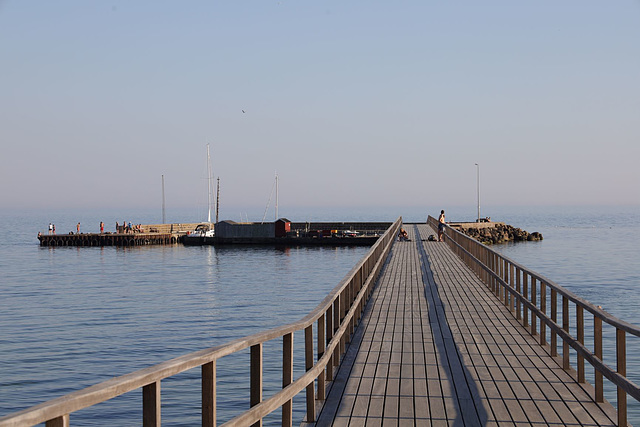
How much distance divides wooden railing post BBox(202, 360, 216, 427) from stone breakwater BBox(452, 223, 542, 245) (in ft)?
229

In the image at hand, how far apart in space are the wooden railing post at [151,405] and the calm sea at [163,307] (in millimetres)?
11980

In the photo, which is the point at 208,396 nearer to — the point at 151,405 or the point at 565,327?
the point at 151,405

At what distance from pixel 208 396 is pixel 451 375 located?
5.07 metres

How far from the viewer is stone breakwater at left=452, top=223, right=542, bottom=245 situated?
78.1 m

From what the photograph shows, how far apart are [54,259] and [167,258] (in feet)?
36.4

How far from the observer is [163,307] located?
1351 inches

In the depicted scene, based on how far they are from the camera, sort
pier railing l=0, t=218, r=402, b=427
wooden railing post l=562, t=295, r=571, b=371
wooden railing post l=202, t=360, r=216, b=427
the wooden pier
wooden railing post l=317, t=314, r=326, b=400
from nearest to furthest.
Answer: pier railing l=0, t=218, r=402, b=427
wooden railing post l=202, t=360, r=216, b=427
wooden railing post l=317, t=314, r=326, b=400
wooden railing post l=562, t=295, r=571, b=371
the wooden pier

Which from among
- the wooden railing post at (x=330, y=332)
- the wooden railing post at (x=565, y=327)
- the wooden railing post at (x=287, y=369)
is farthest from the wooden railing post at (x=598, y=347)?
the wooden railing post at (x=287, y=369)

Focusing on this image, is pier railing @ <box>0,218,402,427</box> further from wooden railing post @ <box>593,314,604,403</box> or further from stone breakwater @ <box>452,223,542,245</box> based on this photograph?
stone breakwater @ <box>452,223,542,245</box>

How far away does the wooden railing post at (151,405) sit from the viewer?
3232mm

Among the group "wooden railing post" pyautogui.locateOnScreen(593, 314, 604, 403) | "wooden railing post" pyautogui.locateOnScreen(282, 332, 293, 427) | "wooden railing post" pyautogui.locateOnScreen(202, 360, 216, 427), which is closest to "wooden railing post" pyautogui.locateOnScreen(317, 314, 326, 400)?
"wooden railing post" pyautogui.locateOnScreen(282, 332, 293, 427)

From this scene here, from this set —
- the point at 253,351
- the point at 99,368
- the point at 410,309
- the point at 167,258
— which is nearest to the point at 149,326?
the point at 99,368

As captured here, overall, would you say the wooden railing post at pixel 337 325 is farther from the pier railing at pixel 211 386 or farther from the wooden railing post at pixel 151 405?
the wooden railing post at pixel 151 405

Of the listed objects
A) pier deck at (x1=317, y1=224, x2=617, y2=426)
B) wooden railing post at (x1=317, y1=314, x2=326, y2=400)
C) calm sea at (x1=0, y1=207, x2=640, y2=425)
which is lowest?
calm sea at (x1=0, y1=207, x2=640, y2=425)
